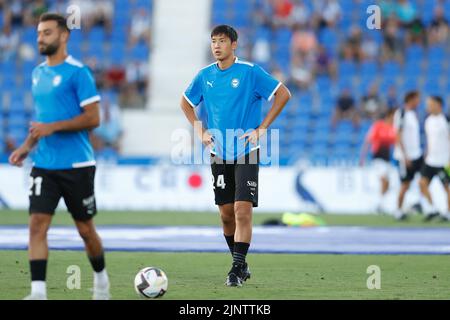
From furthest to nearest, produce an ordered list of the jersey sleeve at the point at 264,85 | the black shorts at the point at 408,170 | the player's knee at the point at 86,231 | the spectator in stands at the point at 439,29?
the spectator in stands at the point at 439,29 < the black shorts at the point at 408,170 < the jersey sleeve at the point at 264,85 < the player's knee at the point at 86,231

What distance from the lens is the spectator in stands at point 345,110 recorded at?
28188mm

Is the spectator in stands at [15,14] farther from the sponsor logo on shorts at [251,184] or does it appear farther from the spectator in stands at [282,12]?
the sponsor logo on shorts at [251,184]

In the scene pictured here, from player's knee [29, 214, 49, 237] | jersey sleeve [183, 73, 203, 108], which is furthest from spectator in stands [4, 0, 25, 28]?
player's knee [29, 214, 49, 237]

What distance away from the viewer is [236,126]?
10.9 metres

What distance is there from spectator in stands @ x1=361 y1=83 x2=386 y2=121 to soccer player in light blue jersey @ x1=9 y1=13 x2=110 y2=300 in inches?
765

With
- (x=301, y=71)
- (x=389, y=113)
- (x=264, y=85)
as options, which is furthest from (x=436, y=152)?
(x=264, y=85)

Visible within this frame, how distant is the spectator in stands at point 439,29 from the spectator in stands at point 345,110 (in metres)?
3.93

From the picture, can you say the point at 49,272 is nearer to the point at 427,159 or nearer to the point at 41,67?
the point at 41,67

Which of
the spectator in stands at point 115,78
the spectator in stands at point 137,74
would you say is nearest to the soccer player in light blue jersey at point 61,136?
the spectator in stands at point 115,78

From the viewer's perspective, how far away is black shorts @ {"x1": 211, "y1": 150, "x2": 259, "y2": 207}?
35.3 feet
